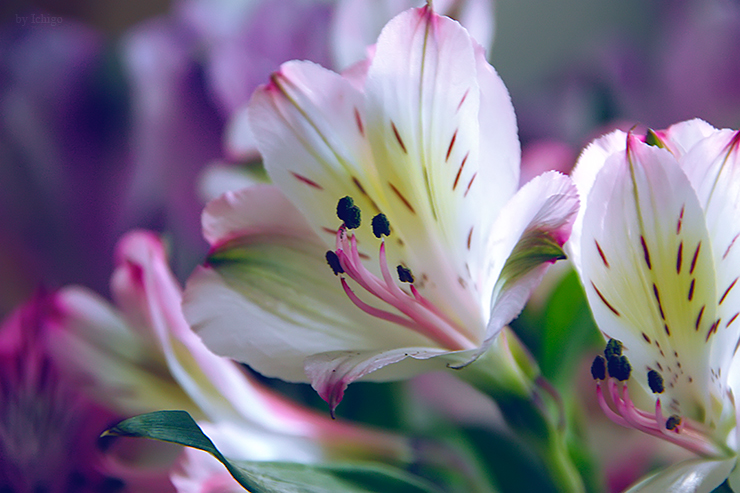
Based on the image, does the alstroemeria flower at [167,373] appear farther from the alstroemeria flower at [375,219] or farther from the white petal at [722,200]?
the white petal at [722,200]

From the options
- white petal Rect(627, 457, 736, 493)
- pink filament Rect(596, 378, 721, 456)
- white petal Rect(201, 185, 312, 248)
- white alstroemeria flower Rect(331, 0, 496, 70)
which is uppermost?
white alstroemeria flower Rect(331, 0, 496, 70)

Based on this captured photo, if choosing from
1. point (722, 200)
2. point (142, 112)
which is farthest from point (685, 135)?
point (142, 112)

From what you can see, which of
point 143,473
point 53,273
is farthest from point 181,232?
point 143,473

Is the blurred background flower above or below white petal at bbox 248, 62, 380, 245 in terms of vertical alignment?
above

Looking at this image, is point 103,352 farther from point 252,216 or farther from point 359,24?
point 359,24

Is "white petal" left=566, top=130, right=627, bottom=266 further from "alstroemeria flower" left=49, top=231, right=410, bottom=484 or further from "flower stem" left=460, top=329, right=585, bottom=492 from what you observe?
"alstroemeria flower" left=49, top=231, right=410, bottom=484

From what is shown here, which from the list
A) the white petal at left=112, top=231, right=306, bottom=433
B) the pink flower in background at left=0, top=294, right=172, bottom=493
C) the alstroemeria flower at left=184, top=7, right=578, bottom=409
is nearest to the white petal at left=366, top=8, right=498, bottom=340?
the alstroemeria flower at left=184, top=7, right=578, bottom=409

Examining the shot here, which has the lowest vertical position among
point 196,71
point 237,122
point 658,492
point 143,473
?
point 658,492

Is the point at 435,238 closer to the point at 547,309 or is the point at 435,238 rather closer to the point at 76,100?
the point at 547,309

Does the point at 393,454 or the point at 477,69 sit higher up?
the point at 477,69
